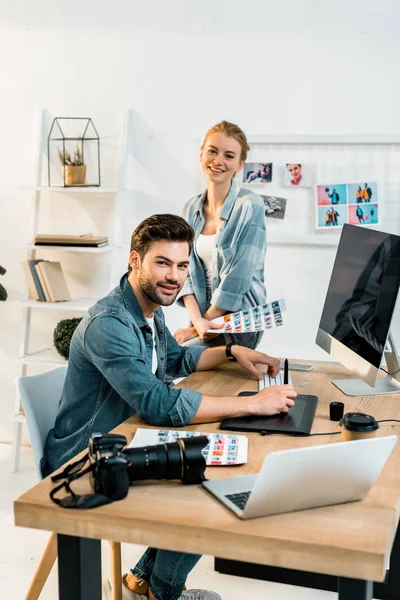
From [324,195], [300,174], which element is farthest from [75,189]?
[324,195]

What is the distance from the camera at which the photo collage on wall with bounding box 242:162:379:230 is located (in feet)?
11.7

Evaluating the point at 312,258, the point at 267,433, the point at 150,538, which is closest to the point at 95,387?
the point at 267,433

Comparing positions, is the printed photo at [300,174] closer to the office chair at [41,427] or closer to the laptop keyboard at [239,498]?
A: the office chair at [41,427]

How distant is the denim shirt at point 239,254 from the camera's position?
2.97m

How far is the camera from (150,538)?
1.37 metres

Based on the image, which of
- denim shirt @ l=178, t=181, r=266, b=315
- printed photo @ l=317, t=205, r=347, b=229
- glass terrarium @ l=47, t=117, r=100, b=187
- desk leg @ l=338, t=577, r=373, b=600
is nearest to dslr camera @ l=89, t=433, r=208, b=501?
desk leg @ l=338, t=577, r=373, b=600

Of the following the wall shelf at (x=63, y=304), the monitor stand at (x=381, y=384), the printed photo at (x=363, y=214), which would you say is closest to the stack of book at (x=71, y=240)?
the wall shelf at (x=63, y=304)

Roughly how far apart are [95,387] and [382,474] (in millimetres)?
845

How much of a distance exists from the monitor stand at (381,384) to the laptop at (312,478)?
868 millimetres

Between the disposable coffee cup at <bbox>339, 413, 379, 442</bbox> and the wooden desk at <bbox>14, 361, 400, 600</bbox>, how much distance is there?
0.12 metres

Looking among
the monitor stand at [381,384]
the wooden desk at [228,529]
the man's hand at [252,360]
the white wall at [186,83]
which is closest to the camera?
the wooden desk at [228,529]

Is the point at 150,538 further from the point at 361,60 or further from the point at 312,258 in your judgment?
the point at 361,60

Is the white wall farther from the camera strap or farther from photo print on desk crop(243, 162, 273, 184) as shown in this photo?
the camera strap

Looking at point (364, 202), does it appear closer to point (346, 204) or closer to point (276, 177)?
point (346, 204)
